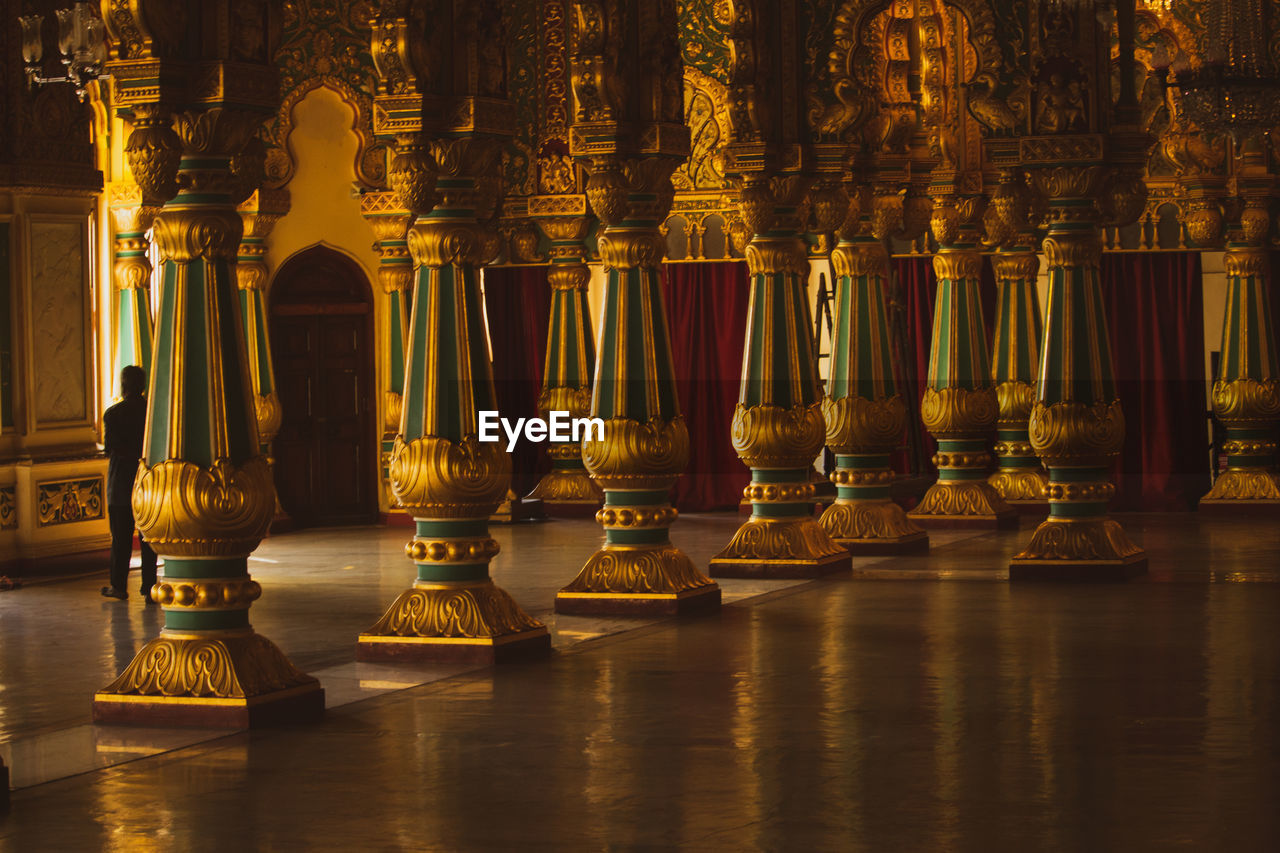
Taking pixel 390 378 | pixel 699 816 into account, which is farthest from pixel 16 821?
pixel 390 378

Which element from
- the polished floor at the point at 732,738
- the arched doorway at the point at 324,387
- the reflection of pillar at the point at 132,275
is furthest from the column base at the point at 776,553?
the arched doorway at the point at 324,387

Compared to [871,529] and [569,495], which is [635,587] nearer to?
[871,529]

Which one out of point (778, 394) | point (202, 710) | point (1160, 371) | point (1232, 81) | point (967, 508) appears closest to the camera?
point (202, 710)

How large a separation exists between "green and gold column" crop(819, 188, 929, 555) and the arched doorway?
16.4ft

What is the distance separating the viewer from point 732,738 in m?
6.65

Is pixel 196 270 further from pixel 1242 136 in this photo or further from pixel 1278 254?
pixel 1278 254

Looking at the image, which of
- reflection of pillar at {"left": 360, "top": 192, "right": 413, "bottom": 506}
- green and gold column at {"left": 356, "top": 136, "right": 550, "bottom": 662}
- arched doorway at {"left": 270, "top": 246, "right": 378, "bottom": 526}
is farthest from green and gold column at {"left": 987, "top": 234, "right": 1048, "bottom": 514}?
green and gold column at {"left": 356, "top": 136, "right": 550, "bottom": 662}

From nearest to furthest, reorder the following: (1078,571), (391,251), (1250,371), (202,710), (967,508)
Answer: (202,710) → (1078,571) → (967,508) → (391,251) → (1250,371)

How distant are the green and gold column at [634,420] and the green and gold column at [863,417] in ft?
10.7

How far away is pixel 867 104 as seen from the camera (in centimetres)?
1238

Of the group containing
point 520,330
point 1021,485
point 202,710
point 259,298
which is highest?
point 259,298

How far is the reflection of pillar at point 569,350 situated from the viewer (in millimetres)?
17453

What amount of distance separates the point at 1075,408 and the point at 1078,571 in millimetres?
1027

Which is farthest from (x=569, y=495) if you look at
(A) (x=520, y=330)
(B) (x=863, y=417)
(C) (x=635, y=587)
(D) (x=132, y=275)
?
(C) (x=635, y=587)
